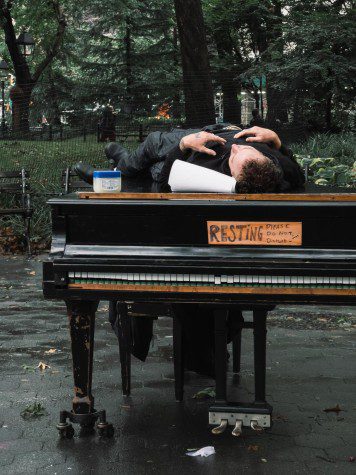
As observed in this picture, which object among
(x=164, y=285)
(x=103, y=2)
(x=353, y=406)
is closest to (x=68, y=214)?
(x=164, y=285)

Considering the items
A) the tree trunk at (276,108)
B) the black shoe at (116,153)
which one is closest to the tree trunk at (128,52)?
the tree trunk at (276,108)

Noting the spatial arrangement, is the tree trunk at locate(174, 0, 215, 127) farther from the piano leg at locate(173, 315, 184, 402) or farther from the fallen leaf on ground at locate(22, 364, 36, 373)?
the piano leg at locate(173, 315, 184, 402)

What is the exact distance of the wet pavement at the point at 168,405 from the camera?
444 cm

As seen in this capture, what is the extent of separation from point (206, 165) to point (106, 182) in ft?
1.85

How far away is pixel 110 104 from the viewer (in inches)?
669

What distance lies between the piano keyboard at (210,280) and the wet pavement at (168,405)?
908mm

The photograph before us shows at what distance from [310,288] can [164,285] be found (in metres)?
0.67

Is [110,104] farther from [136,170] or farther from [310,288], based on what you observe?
[310,288]

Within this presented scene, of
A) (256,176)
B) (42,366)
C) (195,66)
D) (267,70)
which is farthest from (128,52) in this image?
(256,176)

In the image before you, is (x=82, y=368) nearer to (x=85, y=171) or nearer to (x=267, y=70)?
(x=85, y=171)

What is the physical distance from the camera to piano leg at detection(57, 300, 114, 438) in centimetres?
448

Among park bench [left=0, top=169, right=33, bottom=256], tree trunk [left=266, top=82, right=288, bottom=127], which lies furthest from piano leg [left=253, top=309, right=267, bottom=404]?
tree trunk [left=266, top=82, right=288, bottom=127]

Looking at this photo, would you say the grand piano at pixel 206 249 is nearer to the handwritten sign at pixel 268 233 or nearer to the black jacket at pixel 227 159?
the handwritten sign at pixel 268 233

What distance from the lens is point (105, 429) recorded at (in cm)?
473
